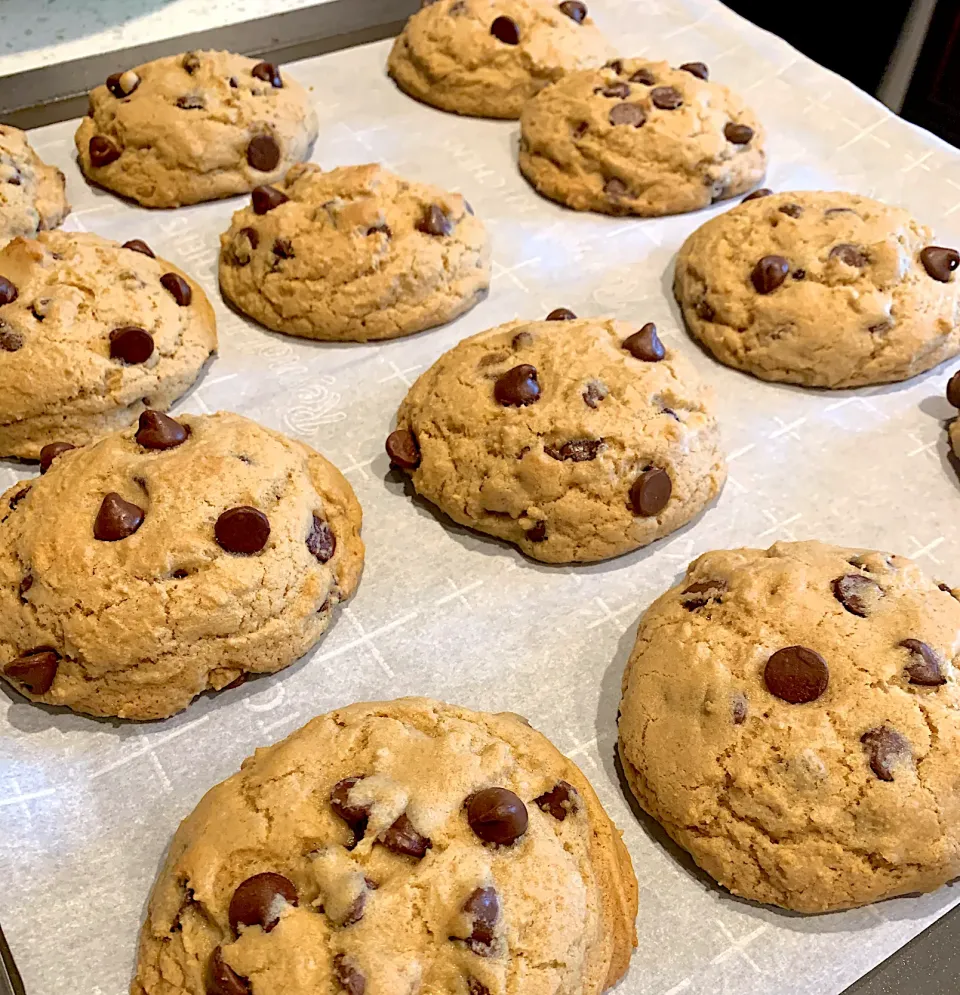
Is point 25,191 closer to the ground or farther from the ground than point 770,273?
closer to the ground

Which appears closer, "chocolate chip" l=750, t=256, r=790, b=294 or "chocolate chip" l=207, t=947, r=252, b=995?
"chocolate chip" l=207, t=947, r=252, b=995

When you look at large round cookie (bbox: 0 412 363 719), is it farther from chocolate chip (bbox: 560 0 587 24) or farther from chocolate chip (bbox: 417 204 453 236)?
chocolate chip (bbox: 560 0 587 24)

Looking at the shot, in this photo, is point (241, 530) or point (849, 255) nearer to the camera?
point (241, 530)

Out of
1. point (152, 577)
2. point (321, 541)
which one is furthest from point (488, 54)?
point (152, 577)

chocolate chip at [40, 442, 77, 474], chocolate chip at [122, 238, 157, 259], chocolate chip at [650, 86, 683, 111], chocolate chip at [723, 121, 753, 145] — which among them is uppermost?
chocolate chip at [650, 86, 683, 111]

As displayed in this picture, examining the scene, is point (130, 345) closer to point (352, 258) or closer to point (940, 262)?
point (352, 258)

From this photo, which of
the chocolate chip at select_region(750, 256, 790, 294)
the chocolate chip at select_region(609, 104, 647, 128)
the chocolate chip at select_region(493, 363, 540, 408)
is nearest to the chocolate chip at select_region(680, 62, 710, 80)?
the chocolate chip at select_region(609, 104, 647, 128)

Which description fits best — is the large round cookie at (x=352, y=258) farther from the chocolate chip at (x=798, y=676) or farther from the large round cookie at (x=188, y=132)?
the chocolate chip at (x=798, y=676)
